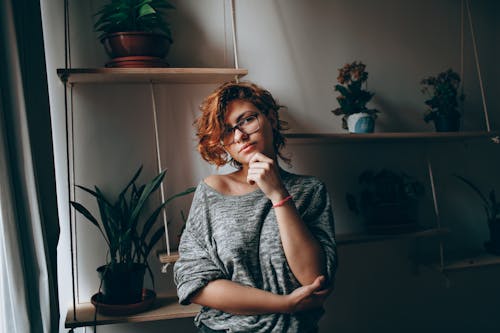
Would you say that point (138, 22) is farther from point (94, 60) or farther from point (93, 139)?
point (93, 139)

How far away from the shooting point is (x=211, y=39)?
6.54 feet

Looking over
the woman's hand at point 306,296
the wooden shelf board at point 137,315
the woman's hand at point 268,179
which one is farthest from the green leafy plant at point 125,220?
the woman's hand at point 306,296

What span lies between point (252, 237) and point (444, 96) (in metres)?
1.31

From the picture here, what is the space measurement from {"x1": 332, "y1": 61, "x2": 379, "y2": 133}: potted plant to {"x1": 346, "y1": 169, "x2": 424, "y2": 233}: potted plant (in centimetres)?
27

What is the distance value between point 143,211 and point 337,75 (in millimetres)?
1104

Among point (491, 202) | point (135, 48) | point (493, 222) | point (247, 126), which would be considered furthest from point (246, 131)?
point (491, 202)

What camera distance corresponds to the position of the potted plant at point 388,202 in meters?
2.03

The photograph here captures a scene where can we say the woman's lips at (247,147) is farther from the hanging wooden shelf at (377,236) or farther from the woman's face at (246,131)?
the hanging wooden shelf at (377,236)

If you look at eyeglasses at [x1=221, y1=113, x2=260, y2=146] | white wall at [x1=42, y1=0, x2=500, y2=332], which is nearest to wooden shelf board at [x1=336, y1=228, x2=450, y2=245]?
white wall at [x1=42, y1=0, x2=500, y2=332]

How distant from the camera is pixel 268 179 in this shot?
127 cm

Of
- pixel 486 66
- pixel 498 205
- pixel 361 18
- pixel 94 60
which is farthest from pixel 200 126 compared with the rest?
pixel 486 66

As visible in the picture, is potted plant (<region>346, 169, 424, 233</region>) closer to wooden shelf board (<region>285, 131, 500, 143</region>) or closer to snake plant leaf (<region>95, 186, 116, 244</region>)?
wooden shelf board (<region>285, 131, 500, 143</region>)

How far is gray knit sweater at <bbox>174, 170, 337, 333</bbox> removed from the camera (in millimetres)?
1308

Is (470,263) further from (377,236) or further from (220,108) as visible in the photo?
(220,108)
